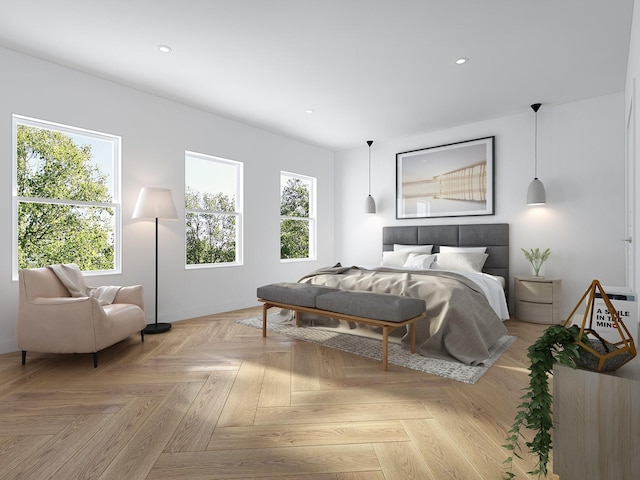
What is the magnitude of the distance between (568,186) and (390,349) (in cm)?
312

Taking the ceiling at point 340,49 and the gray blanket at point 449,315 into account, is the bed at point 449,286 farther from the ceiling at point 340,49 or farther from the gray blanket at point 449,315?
the ceiling at point 340,49

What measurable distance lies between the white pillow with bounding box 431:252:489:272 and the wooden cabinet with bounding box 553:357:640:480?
11.2ft

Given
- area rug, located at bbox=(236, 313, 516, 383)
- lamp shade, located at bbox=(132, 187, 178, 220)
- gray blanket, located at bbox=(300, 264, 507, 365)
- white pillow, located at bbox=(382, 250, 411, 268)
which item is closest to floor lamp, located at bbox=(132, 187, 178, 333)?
lamp shade, located at bbox=(132, 187, 178, 220)

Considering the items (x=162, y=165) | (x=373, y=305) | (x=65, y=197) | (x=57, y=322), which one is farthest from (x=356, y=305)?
(x=65, y=197)

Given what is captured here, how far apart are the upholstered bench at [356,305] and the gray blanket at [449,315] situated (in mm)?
141

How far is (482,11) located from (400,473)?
2.99 m

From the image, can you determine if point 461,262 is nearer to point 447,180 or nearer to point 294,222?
point 447,180

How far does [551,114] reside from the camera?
443 cm

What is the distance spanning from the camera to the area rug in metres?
2.64

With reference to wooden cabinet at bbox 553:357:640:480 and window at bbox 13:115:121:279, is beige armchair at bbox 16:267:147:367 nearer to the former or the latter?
window at bbox 13:115:121:279

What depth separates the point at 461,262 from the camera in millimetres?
4562

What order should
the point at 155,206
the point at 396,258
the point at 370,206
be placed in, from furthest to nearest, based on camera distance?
1. the point at 370,206
2. the point at 396,258
3. the point at 155,206

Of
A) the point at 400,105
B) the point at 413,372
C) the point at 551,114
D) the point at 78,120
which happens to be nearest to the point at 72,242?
the point at 78,120

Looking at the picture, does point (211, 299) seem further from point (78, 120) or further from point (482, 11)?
point (482, 11)
